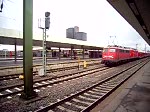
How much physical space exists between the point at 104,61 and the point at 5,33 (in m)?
15.3

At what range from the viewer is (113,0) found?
456 inches

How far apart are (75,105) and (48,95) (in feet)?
7.52

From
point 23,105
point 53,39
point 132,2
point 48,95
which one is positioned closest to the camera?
point 23,105

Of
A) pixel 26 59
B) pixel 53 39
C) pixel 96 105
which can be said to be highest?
pixel 53 39

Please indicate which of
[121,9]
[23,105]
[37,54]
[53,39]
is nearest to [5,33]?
[53,39]

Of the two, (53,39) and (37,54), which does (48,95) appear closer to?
(53,39)

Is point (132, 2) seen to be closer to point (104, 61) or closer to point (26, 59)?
point (26, 59)

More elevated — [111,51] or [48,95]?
[111,51]

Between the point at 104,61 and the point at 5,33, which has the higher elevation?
the point at 5,33

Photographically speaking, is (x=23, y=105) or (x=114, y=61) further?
(x=114, y=61)

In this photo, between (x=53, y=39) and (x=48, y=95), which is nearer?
(x=48, y=95)

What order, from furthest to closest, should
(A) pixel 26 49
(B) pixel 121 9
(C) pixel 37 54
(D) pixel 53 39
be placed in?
(C) pixel 37 54, (D) pixel 53 39, (B) pixel 121 9, (A) pixel 26 49

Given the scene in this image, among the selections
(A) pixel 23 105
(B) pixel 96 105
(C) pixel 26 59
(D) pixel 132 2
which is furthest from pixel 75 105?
(D) pixel 132 2

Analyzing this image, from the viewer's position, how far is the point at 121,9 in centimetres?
1400
